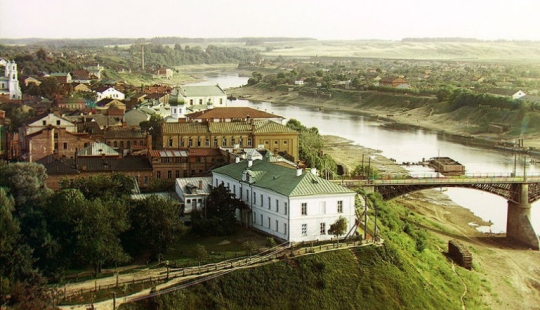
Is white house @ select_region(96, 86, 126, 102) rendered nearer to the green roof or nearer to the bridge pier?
the bridge pier

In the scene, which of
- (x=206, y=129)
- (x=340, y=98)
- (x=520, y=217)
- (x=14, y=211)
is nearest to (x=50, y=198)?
(x=14, y=211)

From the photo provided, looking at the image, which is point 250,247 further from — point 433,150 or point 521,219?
point 433,150

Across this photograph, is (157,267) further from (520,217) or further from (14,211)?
(520,217)

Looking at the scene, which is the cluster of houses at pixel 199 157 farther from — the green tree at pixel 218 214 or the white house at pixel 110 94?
the white house at pixel 110 94

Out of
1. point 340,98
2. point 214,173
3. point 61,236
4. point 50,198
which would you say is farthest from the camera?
point 340,98

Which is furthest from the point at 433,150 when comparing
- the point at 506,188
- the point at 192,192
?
the point at 192,192

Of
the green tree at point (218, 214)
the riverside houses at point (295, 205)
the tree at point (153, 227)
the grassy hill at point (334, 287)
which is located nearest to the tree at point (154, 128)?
the green tree at point (218, 214)
